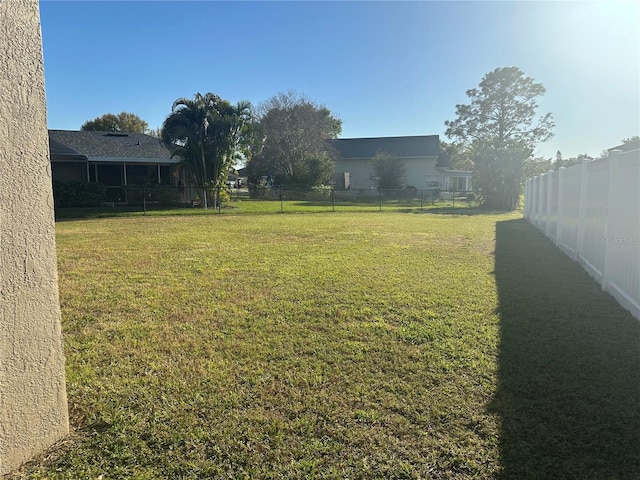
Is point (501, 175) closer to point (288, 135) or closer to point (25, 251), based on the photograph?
point (288, 135)

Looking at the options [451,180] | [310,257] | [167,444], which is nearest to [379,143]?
[451,180]

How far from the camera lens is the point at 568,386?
315 cm

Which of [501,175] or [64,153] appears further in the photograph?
[501,175]

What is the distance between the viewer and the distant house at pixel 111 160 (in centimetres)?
2397

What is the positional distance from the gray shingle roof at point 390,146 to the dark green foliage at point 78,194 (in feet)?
92.9

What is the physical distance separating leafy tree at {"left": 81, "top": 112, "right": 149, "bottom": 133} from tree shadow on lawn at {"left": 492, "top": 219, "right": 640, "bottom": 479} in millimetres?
53379

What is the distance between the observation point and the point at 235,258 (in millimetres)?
8680

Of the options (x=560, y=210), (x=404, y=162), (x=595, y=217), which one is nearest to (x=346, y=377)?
(x=595, y=217)

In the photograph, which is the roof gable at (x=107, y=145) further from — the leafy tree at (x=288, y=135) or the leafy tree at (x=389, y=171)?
the leafy tree at (x=389, y=171)

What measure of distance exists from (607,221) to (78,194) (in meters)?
23.5

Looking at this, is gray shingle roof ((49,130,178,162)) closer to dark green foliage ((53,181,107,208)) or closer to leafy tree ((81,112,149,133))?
dark green foliage ((53,181,107,208))

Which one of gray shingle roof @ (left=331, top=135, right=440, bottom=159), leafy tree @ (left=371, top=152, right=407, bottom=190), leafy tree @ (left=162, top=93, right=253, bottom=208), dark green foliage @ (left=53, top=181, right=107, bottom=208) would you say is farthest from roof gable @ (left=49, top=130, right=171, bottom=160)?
gray shingle roof @ (left=331, top=135, right=440, bottom=159)

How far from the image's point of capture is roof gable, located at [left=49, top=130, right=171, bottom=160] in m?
24.7

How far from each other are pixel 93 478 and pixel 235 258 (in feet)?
21.4
